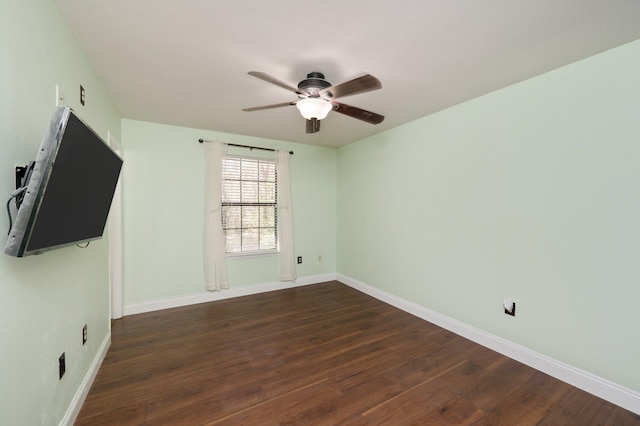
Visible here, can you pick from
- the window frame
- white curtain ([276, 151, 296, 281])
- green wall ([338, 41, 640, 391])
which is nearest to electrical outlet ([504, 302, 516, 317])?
green wall ([338, 41, 640, 391])

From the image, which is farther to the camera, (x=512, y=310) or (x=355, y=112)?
(x=512, y=310)

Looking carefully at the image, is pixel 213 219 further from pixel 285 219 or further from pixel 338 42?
pixel 338 42

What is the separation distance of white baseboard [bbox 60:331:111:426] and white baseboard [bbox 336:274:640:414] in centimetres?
317

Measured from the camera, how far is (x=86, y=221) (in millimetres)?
1517

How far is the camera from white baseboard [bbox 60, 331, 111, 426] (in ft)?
5.18

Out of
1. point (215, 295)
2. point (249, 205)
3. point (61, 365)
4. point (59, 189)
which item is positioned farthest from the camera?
point (249, 205)

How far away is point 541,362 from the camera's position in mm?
2195

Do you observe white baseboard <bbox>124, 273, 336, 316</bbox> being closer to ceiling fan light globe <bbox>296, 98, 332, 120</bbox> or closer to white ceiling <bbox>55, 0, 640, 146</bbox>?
white ceiling <bbox>55, 0, 640, 146</bbox>

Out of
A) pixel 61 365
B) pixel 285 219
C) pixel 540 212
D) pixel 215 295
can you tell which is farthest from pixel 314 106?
pixel 215 295

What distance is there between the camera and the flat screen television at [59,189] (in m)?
0.98

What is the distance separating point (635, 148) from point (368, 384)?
2.48 meters

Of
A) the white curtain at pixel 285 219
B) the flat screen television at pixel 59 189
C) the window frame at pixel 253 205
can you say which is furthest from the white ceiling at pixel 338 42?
the white curtain at pixel 285 219

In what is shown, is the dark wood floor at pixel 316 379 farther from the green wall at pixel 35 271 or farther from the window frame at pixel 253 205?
the window frame at pixel 253 205

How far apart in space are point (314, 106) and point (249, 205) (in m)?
2.38
